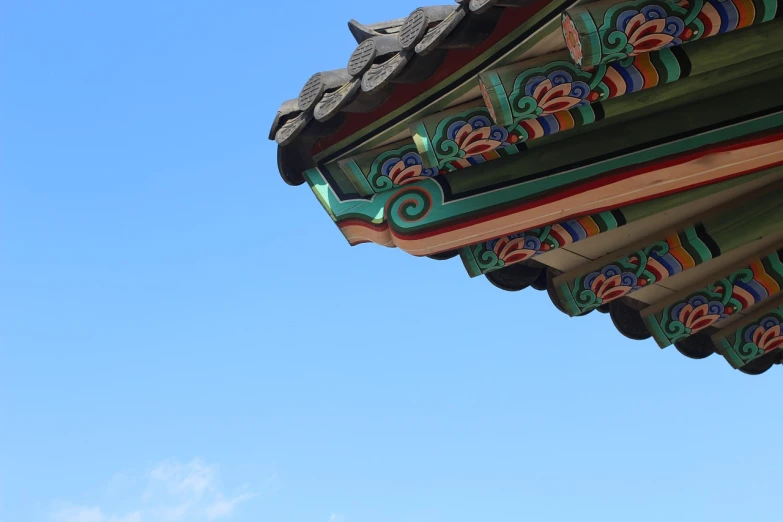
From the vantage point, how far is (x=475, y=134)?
4.49 metres

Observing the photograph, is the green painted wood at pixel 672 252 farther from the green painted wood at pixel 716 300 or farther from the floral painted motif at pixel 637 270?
the green painted wood at pixel 716 300

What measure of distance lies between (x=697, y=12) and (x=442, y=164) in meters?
1.15

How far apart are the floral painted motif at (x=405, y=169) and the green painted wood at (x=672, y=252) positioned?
3.81 feet

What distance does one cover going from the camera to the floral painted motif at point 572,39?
12.9 ft

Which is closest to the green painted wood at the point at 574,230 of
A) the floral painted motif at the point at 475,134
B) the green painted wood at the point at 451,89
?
the floral painted motif at the point at 475,134

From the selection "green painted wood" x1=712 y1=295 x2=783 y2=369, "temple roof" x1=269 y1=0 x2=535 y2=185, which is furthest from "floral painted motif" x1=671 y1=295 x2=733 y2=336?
"temple roof" x1=269 y1=0 x2=535 y2=185

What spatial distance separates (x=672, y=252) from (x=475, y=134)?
1.36 m

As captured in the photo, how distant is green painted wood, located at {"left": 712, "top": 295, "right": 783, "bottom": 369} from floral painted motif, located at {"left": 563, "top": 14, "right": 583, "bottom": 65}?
2487mm

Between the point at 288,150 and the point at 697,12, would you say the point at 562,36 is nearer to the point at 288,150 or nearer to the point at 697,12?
the point at 697,12

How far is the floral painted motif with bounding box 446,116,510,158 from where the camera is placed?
448 centimetres

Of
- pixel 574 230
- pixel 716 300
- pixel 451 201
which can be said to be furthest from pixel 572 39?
pixel 716 300

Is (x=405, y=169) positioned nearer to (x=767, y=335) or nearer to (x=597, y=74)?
(x=597, y=74)

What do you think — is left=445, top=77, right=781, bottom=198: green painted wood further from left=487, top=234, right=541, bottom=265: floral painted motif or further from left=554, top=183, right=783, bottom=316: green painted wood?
left=554, top=183, right=783, bottom=316: green painted wood

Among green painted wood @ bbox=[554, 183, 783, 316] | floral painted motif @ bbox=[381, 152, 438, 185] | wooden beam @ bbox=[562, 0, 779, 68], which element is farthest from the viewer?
green painted wood @ bbox=[554, 183, 783, 316]
